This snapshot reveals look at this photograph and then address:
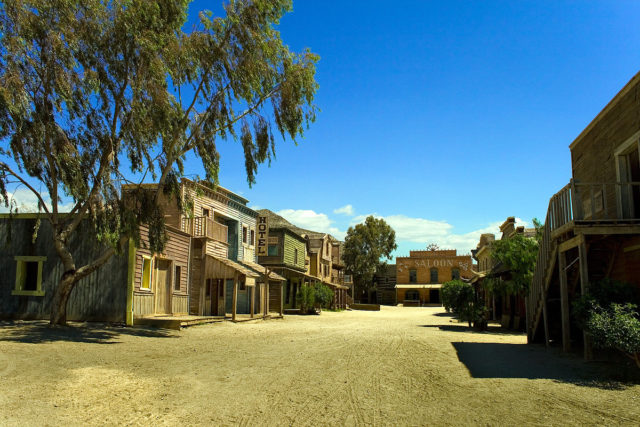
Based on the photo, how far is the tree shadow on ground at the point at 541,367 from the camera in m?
8.62

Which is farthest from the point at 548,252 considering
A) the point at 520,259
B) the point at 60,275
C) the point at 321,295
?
the point at 321,295

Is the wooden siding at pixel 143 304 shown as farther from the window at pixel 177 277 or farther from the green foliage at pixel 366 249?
the green foliage at pixel 366 249

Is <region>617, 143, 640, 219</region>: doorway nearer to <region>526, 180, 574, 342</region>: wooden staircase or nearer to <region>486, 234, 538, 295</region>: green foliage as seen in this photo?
<region>526, 180, 574, 342</region>: wooden staircase

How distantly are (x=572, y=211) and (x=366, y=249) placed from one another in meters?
50.4

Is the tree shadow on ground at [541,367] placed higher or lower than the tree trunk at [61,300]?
lower

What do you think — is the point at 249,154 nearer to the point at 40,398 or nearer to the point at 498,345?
the point at 498,345

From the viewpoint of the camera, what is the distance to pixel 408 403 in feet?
23.4

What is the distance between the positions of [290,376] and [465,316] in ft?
46.5

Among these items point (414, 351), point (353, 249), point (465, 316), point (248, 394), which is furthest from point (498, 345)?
point (353, 249)

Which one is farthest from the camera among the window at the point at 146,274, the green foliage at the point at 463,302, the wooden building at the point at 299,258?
the wooden building at the point at 299,258

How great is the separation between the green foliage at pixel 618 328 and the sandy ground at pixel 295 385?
0.57 m

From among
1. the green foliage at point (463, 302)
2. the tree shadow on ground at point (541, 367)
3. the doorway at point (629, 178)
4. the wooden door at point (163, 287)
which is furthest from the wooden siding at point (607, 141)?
the wooden door at point (163, 287)

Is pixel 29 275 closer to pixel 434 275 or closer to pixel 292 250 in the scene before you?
pixel 292 250

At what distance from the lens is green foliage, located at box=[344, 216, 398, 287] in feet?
200
